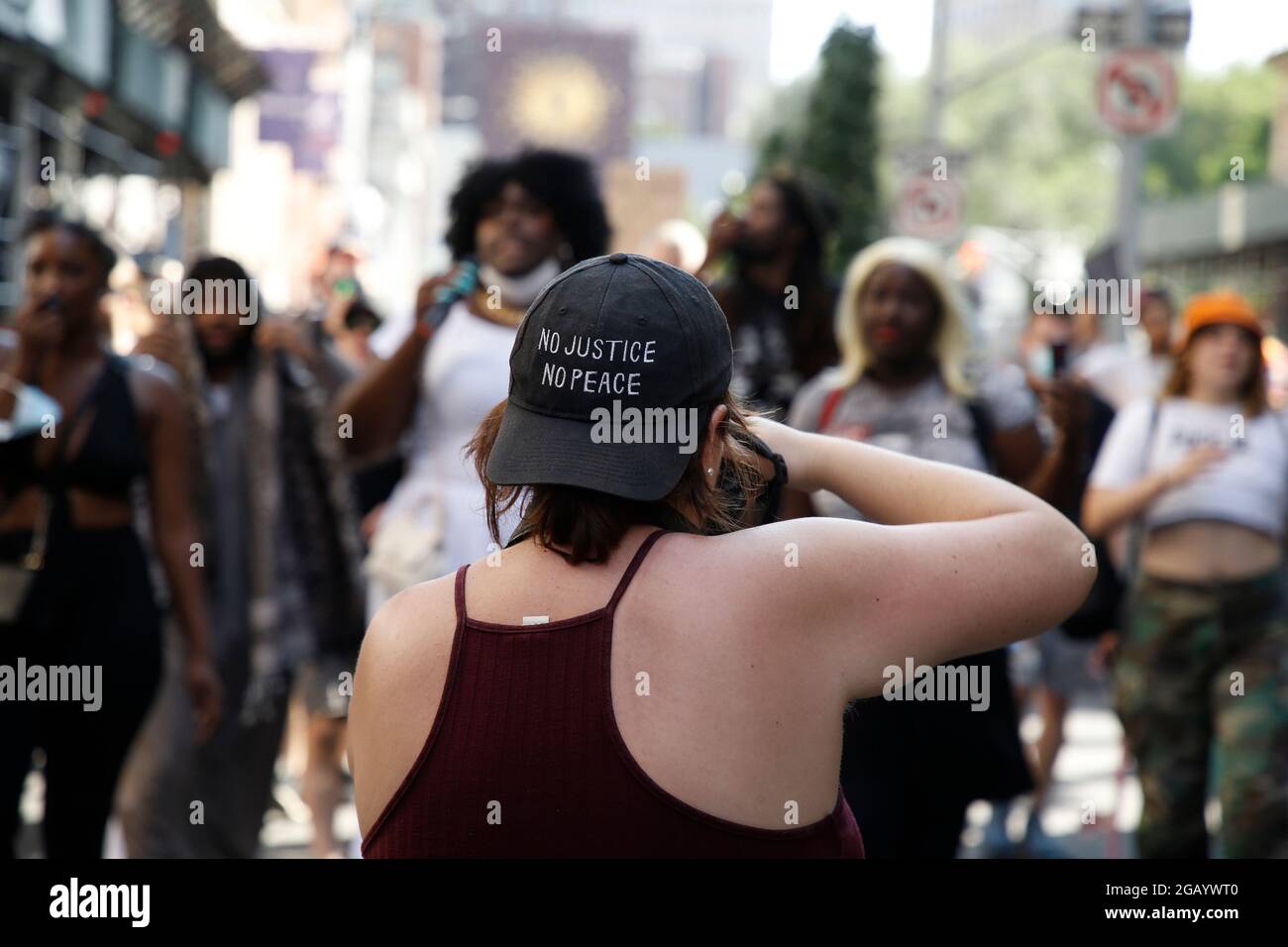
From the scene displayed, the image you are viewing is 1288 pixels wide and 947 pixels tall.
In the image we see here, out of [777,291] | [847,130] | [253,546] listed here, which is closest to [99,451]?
[253,546]

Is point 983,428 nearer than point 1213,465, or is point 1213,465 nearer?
point 983,428

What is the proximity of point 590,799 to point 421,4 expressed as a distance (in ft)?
358

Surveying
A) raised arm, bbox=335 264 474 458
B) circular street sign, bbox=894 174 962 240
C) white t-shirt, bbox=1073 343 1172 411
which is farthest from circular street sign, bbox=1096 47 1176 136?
raised arm, bbox=335 264 474 458

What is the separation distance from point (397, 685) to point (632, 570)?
31cm

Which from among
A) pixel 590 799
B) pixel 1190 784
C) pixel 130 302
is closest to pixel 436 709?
pixel 590 799

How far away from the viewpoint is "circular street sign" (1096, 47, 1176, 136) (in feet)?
45.8

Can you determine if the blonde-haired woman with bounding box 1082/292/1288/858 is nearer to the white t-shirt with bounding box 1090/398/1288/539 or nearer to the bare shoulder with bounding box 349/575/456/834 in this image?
the white t-shirt with bounding box 1090/398/1288/539

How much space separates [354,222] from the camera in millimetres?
52750

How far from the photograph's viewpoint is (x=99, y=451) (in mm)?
5078

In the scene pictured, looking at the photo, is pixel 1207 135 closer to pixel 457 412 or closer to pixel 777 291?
pixel 777 291

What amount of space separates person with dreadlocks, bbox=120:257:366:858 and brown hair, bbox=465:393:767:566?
364 cm

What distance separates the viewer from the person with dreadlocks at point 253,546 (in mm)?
6086

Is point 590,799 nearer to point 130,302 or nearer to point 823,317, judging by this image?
point 823,317

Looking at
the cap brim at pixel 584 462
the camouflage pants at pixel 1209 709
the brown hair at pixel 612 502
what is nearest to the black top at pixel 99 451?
the brown hair at pixel 612 502
